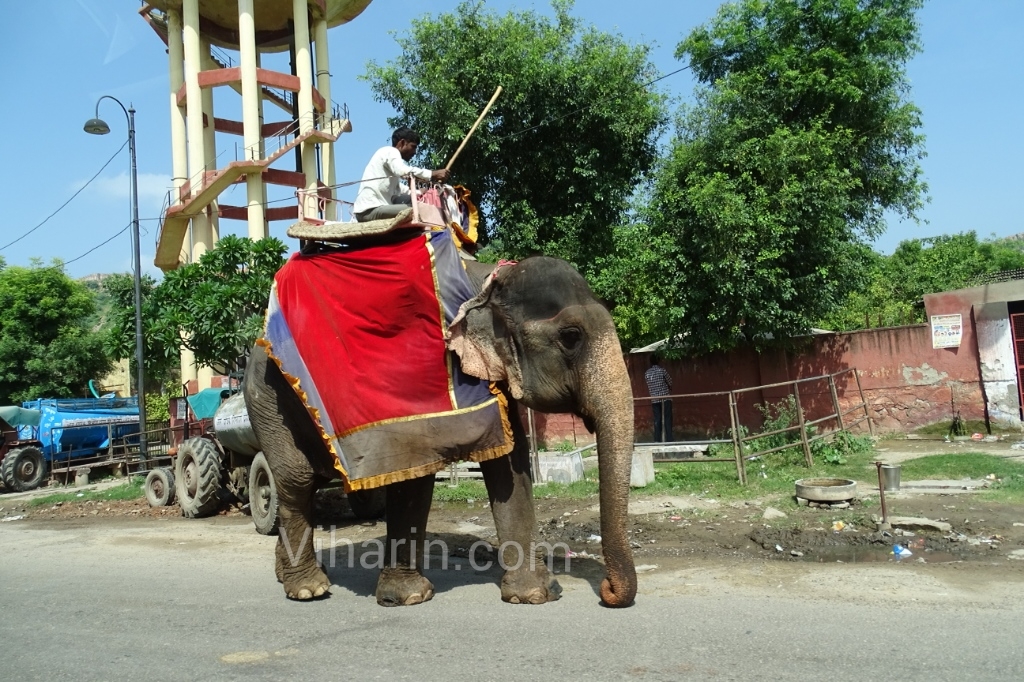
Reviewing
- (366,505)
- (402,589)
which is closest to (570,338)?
(402,589)

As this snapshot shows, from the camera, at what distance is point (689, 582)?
19.7 feet

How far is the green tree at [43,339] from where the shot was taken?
29.0 metres

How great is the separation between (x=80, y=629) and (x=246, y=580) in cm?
168

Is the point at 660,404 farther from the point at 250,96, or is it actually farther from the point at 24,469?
the point at 250,96

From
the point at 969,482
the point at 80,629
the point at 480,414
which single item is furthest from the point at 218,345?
the point at 969,482

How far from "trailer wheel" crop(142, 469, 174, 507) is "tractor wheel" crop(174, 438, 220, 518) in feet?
3.05

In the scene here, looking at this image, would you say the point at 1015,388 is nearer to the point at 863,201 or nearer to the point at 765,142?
the point at 863,201

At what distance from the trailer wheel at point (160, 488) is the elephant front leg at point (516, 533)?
9.46 meters

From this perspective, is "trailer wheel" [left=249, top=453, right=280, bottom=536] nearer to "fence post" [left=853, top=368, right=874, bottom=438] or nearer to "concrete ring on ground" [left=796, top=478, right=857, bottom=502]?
"concrete ring on ground" [left=796, top=478, right=857, bottom=502]

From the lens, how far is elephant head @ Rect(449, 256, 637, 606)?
484 cm

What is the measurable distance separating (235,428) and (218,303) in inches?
127

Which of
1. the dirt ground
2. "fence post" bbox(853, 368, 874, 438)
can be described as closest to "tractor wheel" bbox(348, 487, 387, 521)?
the dirt ground

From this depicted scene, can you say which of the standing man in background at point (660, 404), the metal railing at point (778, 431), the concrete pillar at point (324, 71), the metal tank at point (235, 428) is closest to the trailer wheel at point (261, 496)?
the metal tank at point (235, 428)

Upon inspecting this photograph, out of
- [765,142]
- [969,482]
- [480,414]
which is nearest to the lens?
[480,414]
